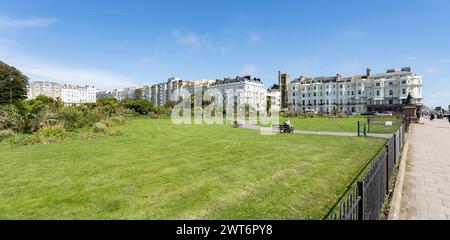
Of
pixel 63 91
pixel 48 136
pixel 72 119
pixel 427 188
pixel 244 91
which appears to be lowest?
pixel 427 188

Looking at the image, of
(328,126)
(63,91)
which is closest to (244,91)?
(328,126)

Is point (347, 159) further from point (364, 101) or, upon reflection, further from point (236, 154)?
point (364, 101)

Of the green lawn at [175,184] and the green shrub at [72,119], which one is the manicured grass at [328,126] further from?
the green shrub at [72,119]

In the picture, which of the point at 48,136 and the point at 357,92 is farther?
the point at 357,92

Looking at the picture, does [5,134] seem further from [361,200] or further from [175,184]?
[361,200]

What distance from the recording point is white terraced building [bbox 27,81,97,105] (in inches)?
6471

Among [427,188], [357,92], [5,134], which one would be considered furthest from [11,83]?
[357,92]

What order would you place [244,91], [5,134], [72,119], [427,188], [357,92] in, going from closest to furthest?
[427,188], [5,134], [72,119], [357,92], [244,91]

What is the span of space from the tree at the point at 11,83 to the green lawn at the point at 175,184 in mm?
63185

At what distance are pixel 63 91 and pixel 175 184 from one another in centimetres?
20617

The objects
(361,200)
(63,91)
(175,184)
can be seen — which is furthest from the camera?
(63,91)

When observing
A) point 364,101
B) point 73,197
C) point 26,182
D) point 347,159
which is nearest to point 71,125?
point 26,182

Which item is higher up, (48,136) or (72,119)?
(72,119)

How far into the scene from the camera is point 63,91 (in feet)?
586
